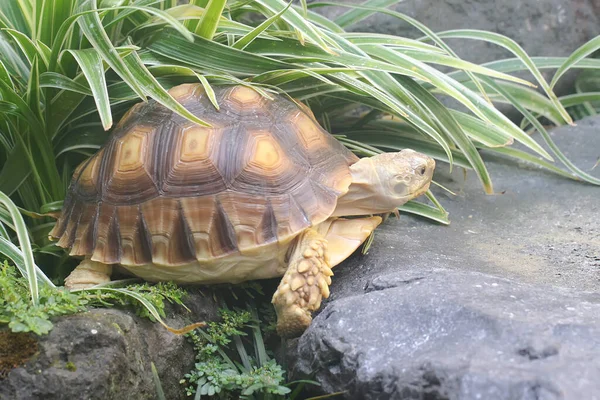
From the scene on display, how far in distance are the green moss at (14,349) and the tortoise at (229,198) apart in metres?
0.48

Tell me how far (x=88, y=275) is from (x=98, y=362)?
55 centimetres

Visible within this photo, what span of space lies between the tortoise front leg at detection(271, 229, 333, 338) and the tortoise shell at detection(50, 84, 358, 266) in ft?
0.28

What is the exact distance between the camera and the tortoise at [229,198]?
191 centimetres

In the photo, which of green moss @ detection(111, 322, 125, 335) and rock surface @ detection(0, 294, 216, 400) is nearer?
rock surface @ detection(0, 294, 216, 400)

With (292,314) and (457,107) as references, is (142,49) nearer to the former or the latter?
(292,314)

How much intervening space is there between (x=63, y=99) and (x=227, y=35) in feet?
2.29

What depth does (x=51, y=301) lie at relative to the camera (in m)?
1.60

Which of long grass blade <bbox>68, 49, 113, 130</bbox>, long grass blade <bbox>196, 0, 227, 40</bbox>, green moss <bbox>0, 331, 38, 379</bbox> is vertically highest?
long grass blade <bbox>196, 0, 227, 40</bbox>

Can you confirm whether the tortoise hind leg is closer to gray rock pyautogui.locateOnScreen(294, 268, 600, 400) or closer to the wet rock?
gray rock pyautogui.locateOnScreen(294, 268, 600, 400)

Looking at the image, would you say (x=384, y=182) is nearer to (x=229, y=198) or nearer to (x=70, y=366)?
(x=229, y=198)

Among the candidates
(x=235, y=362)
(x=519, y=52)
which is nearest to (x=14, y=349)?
(x=235, y=362)

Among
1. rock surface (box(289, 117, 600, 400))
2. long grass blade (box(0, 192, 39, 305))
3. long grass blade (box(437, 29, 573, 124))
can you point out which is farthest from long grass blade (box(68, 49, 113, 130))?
long grass blade (box(437, 29, 573, 124))

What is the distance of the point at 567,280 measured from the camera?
6.43ft

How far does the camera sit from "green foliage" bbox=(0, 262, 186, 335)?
1.51m
